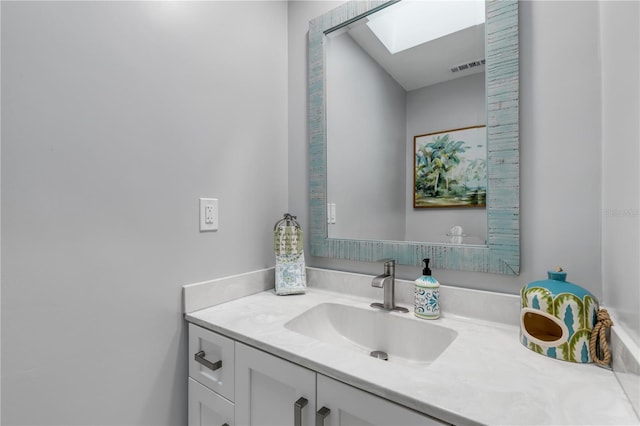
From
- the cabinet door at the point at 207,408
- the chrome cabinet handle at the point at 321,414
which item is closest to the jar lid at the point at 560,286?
the chrome cabinet handle at the point at 321,414

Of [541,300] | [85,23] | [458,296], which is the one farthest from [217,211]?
[541,300]

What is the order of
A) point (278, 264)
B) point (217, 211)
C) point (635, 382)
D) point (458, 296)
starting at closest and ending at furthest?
point (635, 382)
point (458, 296)
point (217, 211)
point (278, 264)

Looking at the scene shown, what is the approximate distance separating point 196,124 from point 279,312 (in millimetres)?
709

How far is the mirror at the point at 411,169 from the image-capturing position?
876mm

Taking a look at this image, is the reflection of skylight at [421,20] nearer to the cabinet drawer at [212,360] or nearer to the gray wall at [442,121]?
the gray wall at [442,121]

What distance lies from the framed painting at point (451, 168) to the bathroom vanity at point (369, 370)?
0.99ft

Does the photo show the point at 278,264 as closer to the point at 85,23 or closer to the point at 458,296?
the point at 458,296

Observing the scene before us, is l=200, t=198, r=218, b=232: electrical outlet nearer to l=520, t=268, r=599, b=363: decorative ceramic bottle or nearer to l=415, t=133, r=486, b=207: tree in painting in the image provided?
l=415, t=133, r=486, b=207: tree in painting

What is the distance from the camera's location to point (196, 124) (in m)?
1.02

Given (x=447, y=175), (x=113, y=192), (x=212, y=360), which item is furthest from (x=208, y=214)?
(x=447, y=175)

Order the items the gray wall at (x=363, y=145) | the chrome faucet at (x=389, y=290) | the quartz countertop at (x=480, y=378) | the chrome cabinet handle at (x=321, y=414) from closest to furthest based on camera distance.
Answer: the quartz countertop at (x=480, y=378)
the chrome cabinet handle at (x=321, y=414)
the chrome faucet at (x=389, y=290)
the gray wall at (x=363, y=145)

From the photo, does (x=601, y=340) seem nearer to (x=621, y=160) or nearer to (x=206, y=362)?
(x=621, y=160)

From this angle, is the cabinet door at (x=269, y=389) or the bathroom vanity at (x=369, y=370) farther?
the cabinet door at (x=269, y=389)

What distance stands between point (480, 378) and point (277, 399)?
1.56ft
